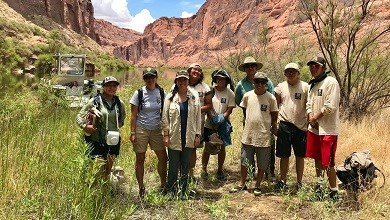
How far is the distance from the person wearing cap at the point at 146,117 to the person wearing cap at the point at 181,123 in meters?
0.14

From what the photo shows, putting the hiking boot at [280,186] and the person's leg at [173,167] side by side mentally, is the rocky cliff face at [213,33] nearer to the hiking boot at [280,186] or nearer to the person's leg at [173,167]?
the hiking boot at [280,186]

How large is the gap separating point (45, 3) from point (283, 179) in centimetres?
9622

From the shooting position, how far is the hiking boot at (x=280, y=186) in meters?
5.27

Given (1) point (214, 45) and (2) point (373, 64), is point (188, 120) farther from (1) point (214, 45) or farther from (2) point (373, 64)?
(1) point (214, 45)

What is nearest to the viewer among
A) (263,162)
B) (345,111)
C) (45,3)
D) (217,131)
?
(263,162)

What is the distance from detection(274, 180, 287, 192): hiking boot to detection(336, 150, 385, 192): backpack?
797mm

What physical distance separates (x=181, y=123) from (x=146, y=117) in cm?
45

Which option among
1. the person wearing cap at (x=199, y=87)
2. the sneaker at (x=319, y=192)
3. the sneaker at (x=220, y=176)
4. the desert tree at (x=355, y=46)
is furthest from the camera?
the desert tree at (x=355, y=46)

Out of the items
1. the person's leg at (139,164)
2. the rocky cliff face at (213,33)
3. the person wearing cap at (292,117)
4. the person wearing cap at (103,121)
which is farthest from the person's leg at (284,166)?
the rocky cliff face at (213,33)

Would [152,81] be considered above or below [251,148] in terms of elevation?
above

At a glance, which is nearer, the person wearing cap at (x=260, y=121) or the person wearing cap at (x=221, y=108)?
the person wearing cap at (x=260, y=121)

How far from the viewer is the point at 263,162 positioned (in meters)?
5.18

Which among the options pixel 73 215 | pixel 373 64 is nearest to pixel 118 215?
pixel 73 215

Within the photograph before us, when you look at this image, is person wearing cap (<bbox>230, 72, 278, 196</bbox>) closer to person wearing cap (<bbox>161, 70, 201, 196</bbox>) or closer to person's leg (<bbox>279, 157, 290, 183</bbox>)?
person's leg (<bbox>279, 157, 290, 183</bbox>)
